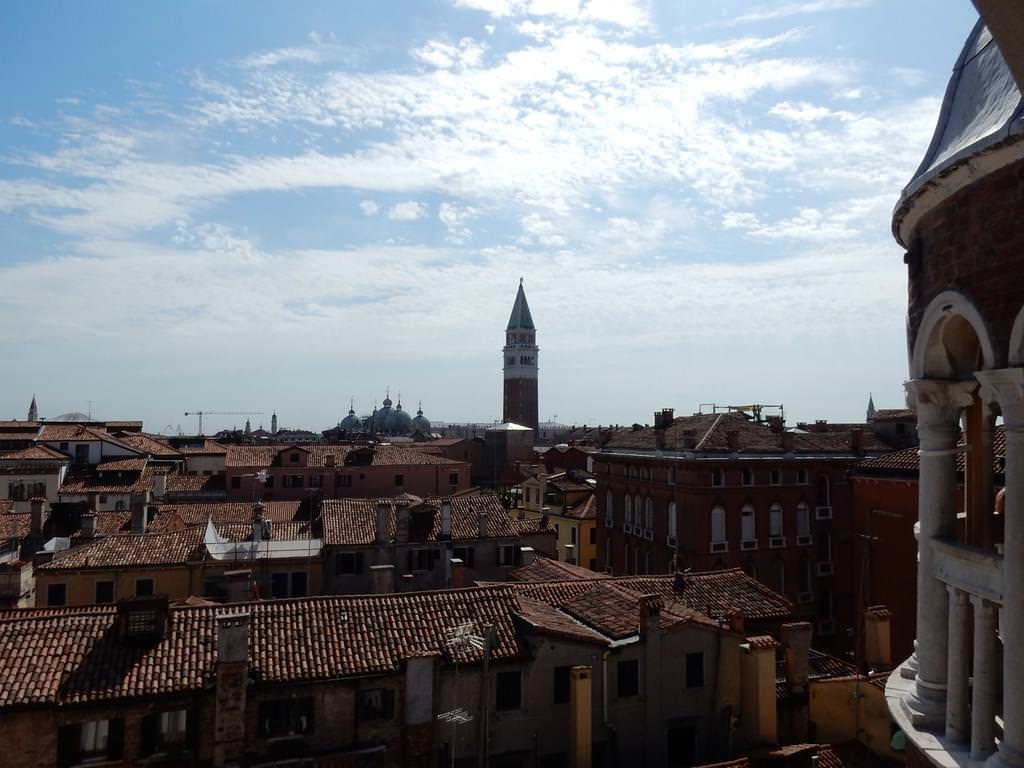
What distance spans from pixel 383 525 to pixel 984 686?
22.9 m

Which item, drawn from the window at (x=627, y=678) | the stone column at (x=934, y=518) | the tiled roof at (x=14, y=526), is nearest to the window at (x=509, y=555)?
the window at (x=627, y=678)

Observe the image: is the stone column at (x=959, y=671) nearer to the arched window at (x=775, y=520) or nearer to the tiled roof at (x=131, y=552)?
the tiled roof at (x=131, y=552)

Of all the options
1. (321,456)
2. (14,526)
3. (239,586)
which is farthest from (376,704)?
(321,456)

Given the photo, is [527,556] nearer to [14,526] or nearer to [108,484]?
[14,526]

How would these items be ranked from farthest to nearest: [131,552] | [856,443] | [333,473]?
[333,473] < [856,443] < [131,552]

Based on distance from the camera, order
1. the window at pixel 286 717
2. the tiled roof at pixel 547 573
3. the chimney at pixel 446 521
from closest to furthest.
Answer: the window at pixel 286 717, the tiled roof at pixel 547 573, the chimney at pixel 446 521

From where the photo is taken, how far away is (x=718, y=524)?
30.4 m

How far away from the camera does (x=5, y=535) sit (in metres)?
30.4

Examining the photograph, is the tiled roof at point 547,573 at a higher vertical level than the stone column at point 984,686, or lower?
lower

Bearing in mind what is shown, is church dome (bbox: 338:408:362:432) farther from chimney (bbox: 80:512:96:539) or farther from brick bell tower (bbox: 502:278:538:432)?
chimney (bbox: 80:512:96:539)

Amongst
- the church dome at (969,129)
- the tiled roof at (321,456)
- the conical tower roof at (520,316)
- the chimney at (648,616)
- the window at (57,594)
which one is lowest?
the window at (57,594)

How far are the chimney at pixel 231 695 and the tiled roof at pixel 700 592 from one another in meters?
6.69

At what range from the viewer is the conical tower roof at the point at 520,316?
110 meters

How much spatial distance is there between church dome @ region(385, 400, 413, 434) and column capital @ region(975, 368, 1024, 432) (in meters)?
129
